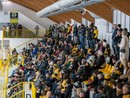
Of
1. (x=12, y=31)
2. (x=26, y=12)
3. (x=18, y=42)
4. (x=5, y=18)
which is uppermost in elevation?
(x=26, y=12)

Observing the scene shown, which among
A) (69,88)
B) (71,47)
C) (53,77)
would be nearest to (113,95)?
(69,88)

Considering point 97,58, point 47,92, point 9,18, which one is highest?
point 9,18

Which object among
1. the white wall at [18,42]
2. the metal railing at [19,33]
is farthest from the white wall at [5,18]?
the white wall at [18,42]

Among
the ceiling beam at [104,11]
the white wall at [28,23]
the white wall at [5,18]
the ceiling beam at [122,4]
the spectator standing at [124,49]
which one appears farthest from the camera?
the white wall at [28,23]

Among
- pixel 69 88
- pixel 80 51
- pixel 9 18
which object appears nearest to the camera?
pixel 69 88

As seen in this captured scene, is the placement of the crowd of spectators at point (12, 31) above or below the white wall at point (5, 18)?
below

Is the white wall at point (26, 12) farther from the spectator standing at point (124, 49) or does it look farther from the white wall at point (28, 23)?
the spectator standing at point (124, 49)

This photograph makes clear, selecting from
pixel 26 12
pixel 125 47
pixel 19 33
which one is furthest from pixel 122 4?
pixel 26 12

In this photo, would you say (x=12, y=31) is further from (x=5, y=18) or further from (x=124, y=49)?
(x=124, y=49)

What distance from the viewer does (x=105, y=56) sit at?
13.6 meters

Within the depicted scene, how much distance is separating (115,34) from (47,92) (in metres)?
3.18

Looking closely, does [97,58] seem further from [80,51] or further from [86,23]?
[86,23]

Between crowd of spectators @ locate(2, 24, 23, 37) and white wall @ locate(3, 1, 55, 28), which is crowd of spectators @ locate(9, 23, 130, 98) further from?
A: white wall @ locate(3, 1, 55, 28)

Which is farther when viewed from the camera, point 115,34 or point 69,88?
point 115,34
